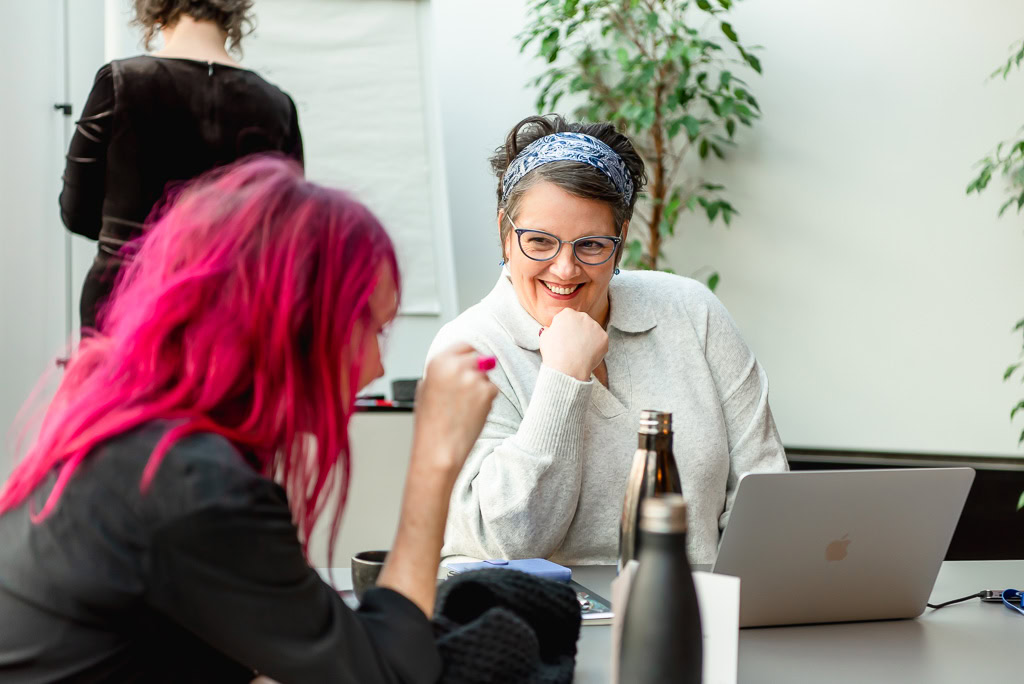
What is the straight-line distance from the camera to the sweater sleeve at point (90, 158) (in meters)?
1.85

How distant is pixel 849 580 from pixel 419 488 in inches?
20.7

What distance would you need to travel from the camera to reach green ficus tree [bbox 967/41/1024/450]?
2834 millimetres

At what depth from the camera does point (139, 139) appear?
187 cm

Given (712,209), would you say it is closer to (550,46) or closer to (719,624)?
(550,46)

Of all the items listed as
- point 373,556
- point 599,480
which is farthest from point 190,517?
point 599,480

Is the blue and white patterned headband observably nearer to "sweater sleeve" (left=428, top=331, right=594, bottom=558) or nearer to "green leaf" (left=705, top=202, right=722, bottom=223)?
"sweater sleeve" (left=428, top=331, right=594, bottom=558)

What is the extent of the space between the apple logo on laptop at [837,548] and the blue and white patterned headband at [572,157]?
764 mm

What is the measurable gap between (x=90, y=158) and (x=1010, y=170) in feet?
7.77

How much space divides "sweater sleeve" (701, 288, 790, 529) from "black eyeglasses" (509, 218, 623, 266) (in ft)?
0.81

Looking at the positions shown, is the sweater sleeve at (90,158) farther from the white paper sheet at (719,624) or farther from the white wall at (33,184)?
the white paper sheet at (719,624)

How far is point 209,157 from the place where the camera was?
1.93m

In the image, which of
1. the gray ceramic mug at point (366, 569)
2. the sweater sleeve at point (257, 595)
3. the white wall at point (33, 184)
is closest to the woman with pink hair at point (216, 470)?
the sweater sleeve at point (257, 595)

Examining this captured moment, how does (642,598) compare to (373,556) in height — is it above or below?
above

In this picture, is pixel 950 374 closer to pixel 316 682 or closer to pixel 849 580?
pixel 849 580
